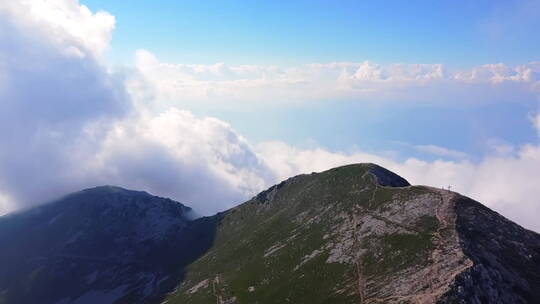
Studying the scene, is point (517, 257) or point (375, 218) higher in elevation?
point (375, 218)

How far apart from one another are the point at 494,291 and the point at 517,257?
31111mm

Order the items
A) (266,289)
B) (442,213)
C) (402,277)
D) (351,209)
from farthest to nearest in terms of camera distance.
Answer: (351,209) < (266,289) < (442,213) < (402,277)

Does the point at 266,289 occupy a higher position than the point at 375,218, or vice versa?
the point at 375,218

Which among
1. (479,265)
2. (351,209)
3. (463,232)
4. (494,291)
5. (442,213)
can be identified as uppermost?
(351,209)

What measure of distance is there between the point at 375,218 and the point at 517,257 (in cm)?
5094

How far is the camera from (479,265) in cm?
12338

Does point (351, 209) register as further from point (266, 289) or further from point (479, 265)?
point (479, 265)

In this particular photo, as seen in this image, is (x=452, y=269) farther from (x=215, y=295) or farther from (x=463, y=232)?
(x=215, y=295)

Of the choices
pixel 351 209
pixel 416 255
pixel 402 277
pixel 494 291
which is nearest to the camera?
pixel 494 291

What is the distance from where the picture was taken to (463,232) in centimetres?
14312

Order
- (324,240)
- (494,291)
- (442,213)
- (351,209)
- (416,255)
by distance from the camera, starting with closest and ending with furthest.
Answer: (494,291)
(416,255)
(442,213)
(324,240)
(351,209)

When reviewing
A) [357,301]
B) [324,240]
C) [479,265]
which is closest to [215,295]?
[324,240]

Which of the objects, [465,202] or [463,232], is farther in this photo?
[465,202]

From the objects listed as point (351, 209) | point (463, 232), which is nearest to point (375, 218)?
point (351, 209)
